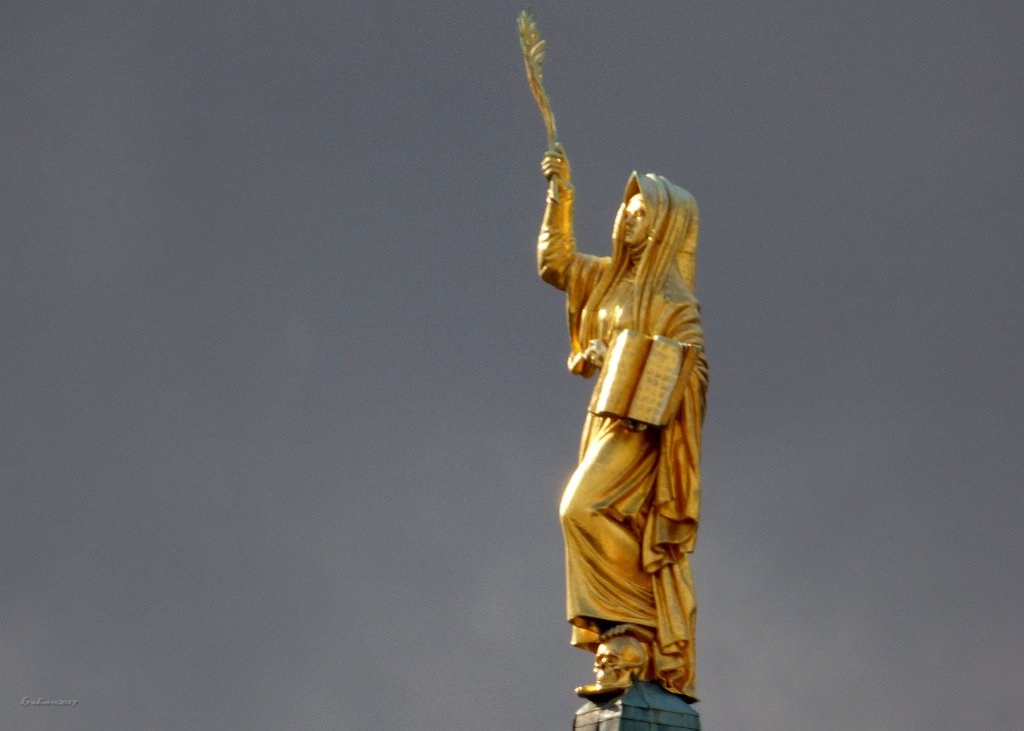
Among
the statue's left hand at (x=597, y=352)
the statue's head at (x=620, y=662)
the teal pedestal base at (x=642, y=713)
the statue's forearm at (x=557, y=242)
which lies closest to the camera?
the teal pedestal base at (x=642, y=713)

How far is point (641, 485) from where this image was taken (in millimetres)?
19703

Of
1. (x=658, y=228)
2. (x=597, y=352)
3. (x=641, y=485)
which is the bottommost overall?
(x=641, y=485)

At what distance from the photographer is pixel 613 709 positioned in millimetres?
19031

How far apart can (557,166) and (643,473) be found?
283 cm

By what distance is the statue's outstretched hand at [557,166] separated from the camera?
2088 cm

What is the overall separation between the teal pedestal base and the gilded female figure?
102 millimetres

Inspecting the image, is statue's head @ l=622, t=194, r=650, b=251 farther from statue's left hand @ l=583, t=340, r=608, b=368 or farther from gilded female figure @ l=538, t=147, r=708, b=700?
statue's left hand @ l=583, t=340, r=608, b=368

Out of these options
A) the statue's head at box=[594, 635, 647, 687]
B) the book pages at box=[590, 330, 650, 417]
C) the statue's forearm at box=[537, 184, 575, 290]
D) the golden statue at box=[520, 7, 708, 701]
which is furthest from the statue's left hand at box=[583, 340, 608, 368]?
the statue's head at box=[594, 635, 647, 687]

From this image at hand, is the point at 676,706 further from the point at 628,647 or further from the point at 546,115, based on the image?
the point at 546,115

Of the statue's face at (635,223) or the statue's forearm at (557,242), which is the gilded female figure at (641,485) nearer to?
the statue's face at (635,223)

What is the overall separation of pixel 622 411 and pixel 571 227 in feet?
6.79

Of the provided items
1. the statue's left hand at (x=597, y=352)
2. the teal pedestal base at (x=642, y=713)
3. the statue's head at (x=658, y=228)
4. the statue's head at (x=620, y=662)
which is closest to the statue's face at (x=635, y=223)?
the statue's head at (x=658, y=228)

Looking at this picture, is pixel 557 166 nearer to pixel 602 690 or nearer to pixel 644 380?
pixel 644 380

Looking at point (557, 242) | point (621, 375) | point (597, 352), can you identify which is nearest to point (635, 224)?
point (557, 242)
